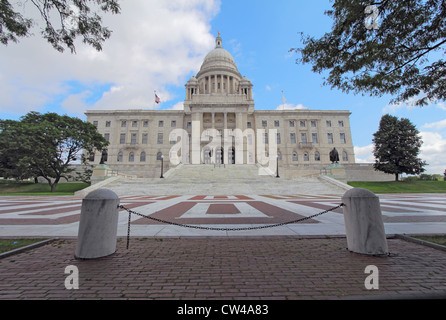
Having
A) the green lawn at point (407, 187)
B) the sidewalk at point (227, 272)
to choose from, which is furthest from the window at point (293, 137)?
the sidewalk at point (227, 272)

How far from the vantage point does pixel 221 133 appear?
50344 millimetres

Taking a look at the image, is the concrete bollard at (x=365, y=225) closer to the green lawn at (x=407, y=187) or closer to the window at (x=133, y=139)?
the green lawn at (x=407, y=187)

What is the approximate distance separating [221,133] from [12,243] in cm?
4708

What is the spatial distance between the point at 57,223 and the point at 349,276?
7.52 meters

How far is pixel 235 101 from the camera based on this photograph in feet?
168

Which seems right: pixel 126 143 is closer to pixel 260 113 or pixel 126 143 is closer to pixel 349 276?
pixel 260 113

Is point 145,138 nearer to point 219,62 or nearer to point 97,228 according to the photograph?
point 219,62

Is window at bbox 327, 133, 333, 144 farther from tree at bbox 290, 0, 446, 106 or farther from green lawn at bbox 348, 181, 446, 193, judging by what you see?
tree at bbox 290, 0, 446, 106

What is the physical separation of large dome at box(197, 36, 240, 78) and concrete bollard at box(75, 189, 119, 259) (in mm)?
65421

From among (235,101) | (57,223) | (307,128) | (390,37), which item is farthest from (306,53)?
(307,128)

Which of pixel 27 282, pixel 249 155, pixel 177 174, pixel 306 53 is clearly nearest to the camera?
pixel 27 282

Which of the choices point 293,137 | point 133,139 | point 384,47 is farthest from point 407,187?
point 133,139

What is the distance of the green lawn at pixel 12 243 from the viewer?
12.6 ft

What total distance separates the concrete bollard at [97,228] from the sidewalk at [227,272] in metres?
0.19
